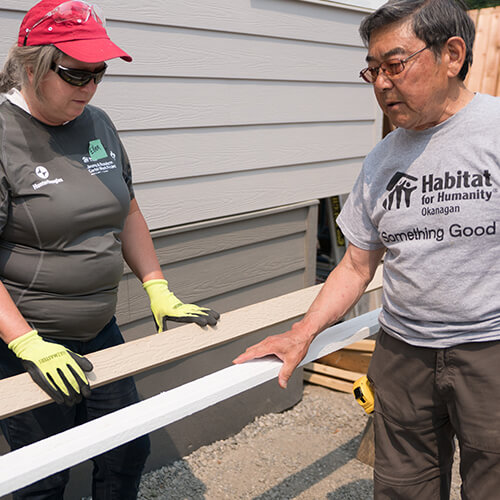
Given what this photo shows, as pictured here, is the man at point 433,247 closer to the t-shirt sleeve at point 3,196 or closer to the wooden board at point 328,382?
the t-shirt sleeve at point 3,196

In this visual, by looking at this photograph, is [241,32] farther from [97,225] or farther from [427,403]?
[427,403]

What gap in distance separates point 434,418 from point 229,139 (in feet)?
7.00

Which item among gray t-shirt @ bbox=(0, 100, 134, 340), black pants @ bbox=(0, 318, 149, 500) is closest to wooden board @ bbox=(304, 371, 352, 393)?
black pants @ bbox=(0, 318, 149, 500)

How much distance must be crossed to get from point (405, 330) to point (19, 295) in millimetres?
1174

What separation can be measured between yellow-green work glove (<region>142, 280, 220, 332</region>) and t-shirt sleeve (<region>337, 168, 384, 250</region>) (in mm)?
547

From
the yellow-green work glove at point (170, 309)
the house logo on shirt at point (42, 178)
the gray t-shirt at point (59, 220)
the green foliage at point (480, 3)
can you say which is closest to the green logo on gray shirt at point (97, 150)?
the gray t-shirt at point (59, 220)

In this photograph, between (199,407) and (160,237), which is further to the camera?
(160,237)

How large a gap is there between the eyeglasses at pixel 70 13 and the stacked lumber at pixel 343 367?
10.3ft

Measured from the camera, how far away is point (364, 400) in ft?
6.22

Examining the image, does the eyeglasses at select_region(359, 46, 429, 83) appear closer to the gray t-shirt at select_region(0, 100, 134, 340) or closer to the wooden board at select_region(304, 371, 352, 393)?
the gray t-shirt at select_region(0, 100, 134, 340)

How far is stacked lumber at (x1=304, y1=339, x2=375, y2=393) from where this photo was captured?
424cm

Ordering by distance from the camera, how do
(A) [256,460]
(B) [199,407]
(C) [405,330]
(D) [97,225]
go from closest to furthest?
(B) [199,407], (C) [405,330], (D) [97,225], (A) [256,460]

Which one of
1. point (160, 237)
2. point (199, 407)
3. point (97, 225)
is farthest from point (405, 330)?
point (160, 237)

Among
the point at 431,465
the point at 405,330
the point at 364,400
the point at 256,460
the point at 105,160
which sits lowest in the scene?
the point at 256,460
